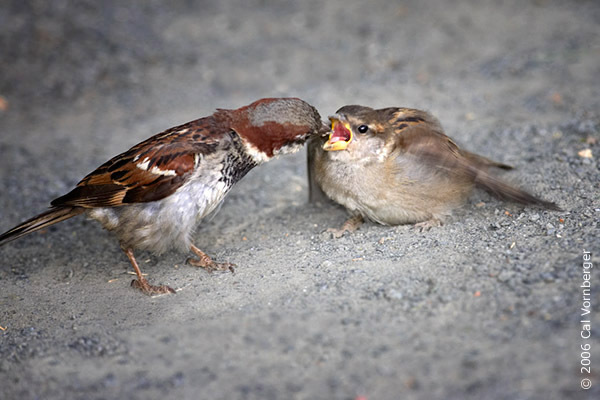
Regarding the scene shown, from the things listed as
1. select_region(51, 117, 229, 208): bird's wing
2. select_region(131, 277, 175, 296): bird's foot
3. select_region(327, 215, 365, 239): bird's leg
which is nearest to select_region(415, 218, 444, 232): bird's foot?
select_region(327, 215, 365, 239): bird's leg

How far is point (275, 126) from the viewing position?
4871 millimetres

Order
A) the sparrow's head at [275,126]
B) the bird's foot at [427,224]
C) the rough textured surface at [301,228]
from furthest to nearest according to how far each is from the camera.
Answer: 1. the bird's foot at [427,224]
2. the sparrow's head at [275,126]
3. the rough textured surface at [301,228]

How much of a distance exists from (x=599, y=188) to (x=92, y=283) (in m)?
4.52

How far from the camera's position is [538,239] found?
4508 millimetres

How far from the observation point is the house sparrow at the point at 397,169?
4996 mm

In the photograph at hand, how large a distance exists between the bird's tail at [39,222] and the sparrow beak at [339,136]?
2236mm

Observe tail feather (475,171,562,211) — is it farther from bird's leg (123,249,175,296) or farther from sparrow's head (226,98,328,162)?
bird's leg (123,249,175,296)

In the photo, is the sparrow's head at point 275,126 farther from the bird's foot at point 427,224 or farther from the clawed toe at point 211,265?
the bird's foot at point 427,224

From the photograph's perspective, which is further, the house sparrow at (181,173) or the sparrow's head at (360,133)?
the sparrow's head at (360,133)

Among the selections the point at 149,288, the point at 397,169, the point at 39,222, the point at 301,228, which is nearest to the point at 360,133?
the point at 397,169

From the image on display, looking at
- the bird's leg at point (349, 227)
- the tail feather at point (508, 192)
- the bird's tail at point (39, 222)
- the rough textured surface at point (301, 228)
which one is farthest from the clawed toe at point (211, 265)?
the tail feather at point (508, 192)

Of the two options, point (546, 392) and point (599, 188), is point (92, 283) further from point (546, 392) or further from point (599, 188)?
point (599, 188)

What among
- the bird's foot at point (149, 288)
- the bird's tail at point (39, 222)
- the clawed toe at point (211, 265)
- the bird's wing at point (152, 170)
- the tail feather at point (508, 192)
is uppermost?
the bird's wing at point (152, 170)

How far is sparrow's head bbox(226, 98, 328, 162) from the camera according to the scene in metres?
4.87
